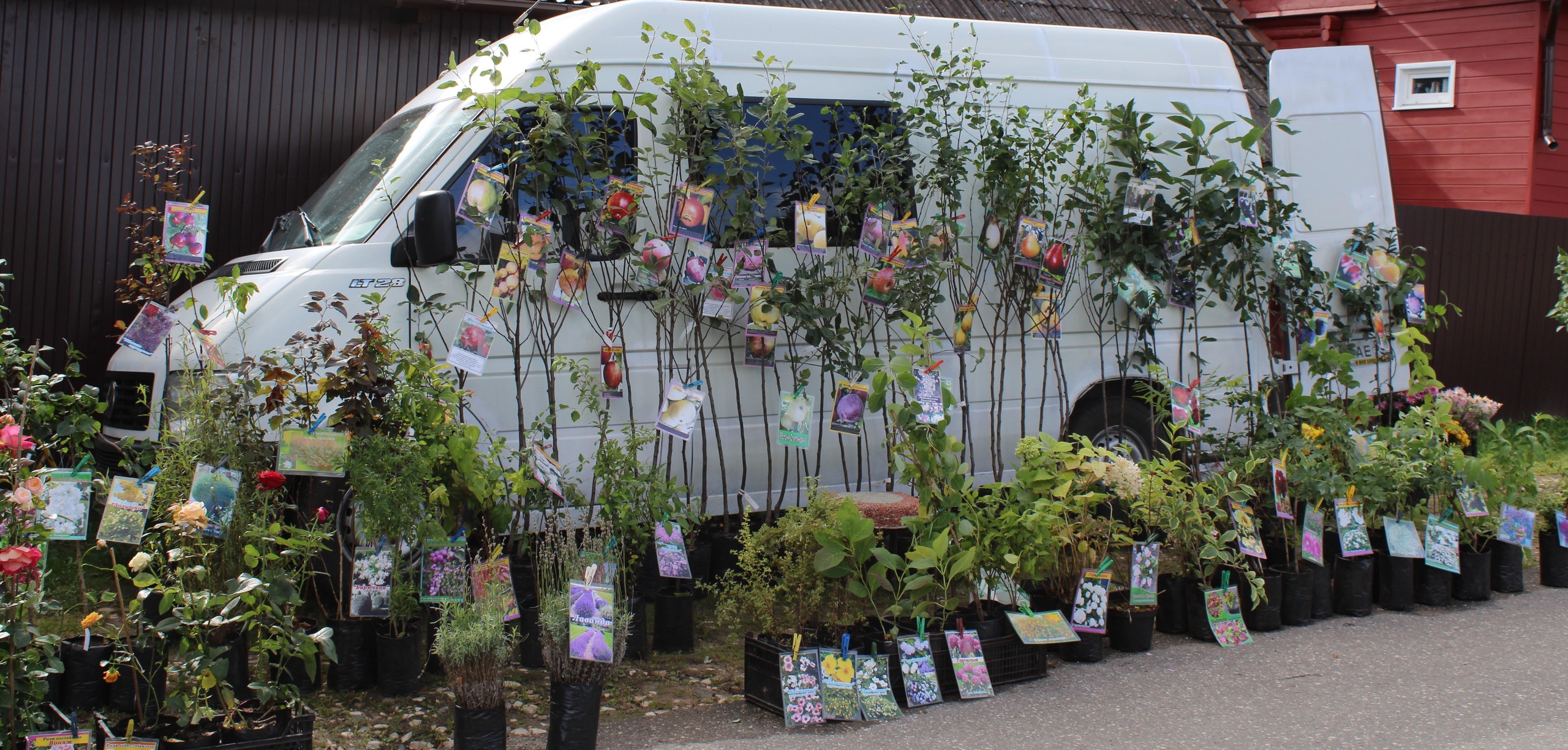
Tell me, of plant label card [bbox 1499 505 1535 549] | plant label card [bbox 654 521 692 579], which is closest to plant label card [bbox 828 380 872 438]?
plant label card [bbox 654 521 692 579]

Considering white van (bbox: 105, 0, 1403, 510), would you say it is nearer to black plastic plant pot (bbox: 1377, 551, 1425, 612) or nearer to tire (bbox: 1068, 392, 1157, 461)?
tire (bbox: 1068, 392, 1157, 461)

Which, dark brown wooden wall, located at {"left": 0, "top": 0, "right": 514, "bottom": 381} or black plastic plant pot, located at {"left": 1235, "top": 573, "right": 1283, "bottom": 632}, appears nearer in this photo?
black plastic plant pot, located at {"left": 1235, "top": 573, "right": 1283, "bottom": 632}

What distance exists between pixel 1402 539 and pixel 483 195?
4.40 metres

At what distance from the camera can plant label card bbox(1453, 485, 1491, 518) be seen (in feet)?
18.3

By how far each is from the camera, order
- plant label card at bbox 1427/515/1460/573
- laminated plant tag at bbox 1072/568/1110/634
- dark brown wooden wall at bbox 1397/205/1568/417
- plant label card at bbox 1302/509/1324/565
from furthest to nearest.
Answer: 1. dark brown wooden wall at bbox 1397/205/1568/417
2. plant label card at bbox 1427/515/1460/573
3. plant label card at bbox 1302/509/1324/565
4. laminated plant tag at bbox 1072/568/1110/634

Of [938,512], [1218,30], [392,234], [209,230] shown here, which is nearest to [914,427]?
[938,512]

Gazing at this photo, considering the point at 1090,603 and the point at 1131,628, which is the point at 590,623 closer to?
the point at 1090,603

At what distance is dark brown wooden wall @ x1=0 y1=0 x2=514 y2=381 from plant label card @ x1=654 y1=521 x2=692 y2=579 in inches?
162

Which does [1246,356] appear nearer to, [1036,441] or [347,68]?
[1036,441]

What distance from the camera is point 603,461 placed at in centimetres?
454

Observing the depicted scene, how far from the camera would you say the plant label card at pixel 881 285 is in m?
5.59

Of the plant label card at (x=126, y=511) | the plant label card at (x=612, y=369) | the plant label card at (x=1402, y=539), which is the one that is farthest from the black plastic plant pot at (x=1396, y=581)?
the plant label card at (x=126, y=511)

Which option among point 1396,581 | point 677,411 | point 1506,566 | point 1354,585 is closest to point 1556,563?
point 1506,566

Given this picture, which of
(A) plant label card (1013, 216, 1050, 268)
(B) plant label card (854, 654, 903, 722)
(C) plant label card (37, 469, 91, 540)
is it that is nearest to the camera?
(C) plant label card (37, 469, 91, 540)
